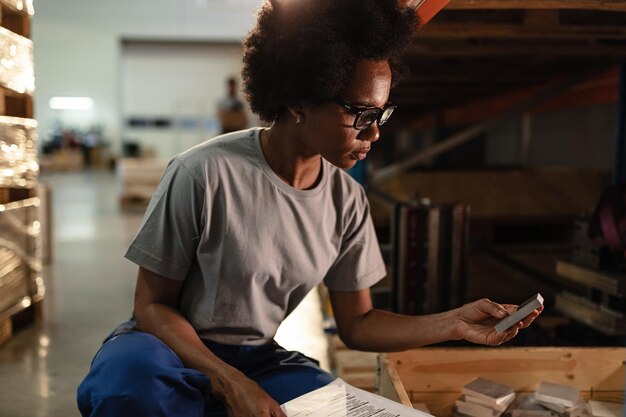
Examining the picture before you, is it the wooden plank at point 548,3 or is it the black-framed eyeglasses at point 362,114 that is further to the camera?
the wooden plank at point 548,3

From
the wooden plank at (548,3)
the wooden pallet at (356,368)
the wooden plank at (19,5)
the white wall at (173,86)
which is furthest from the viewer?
the white wall at (173,86)

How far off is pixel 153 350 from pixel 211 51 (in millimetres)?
19060


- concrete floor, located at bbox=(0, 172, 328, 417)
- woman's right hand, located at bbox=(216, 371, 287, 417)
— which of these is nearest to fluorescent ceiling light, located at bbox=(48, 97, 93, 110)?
concrete floor, located at bbox=(0, 172, 328, 417)

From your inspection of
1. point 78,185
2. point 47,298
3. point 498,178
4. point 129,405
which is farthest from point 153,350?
point 78,185

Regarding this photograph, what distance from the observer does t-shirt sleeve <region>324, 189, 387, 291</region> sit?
6.88 ft

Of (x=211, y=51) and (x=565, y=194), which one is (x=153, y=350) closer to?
(x=565, y=194)

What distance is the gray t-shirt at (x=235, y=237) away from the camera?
1784 mm

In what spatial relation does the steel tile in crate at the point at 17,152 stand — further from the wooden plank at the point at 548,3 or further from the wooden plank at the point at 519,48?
the wooden plank at the point at 548,3

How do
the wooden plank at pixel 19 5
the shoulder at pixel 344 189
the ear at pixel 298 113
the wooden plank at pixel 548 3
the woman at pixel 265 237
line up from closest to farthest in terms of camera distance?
1. the woman at pixel 265 237
2. the ear at pixel 298 113
3. the shoulder at pixel 344 189
4. the wooden plank at pixel 548 3
5. the wooden plank at pixel 19 5

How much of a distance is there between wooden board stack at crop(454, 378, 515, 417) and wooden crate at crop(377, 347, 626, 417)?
86 millimetres

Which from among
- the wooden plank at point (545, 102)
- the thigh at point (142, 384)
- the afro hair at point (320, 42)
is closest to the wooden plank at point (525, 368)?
the thigh at point (142, 384)

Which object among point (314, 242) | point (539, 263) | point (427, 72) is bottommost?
point (539, 263)

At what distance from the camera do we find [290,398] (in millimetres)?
1860

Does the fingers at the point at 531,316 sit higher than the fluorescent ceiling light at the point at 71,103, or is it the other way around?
the fluorescent ceiling light at the point at 71,103
